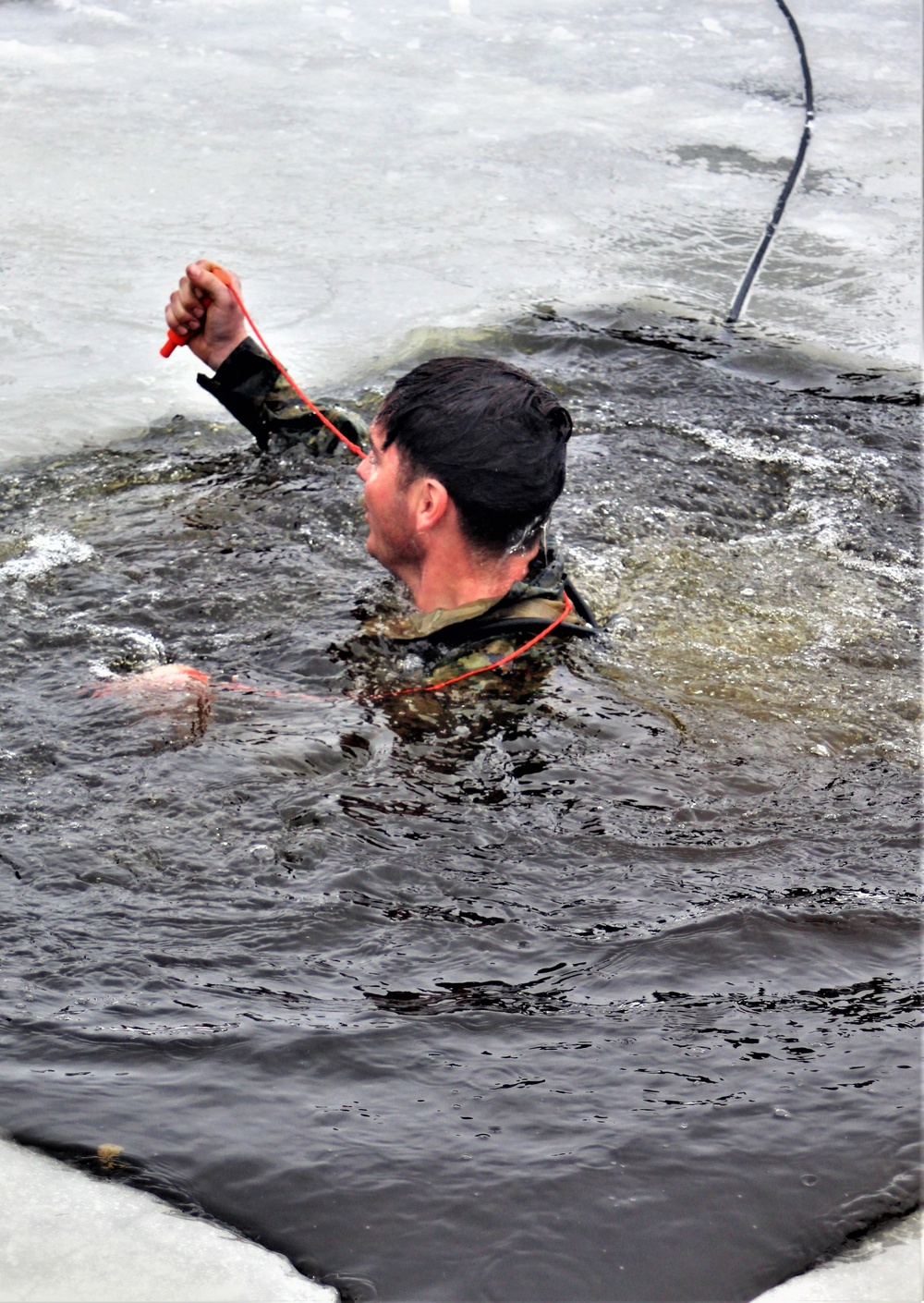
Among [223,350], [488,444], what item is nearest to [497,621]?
[488,444]

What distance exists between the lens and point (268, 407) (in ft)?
14.5

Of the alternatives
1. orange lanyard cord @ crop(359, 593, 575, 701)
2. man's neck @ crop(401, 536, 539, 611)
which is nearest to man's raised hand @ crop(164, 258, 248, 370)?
man's neck @ crop(401, 536, 539, 611)

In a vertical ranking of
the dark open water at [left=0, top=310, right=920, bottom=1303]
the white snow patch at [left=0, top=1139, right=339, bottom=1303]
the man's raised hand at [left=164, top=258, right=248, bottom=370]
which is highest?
the man's raised hand at [left=164, top=258, right=248, bottom=370]

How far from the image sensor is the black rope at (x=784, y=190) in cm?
614

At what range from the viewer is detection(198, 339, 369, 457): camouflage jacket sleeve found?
4270 millimetres

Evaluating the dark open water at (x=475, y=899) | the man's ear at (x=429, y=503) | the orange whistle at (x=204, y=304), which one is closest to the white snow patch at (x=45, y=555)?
the dark open water at (x=475, y=899)

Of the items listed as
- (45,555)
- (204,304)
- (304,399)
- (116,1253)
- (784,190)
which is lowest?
(116,1253)

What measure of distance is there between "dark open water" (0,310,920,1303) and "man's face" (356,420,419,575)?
0.30 meters

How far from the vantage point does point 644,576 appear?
13.3 ft

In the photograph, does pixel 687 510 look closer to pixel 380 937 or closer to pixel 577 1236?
pixel 380 937

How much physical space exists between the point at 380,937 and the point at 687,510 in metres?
2.36

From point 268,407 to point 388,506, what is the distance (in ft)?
4.16

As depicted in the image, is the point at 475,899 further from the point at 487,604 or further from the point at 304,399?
the point at 304,399

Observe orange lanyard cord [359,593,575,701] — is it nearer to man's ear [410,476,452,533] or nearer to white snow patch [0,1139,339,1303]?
man's ear [410,476,452,533]
